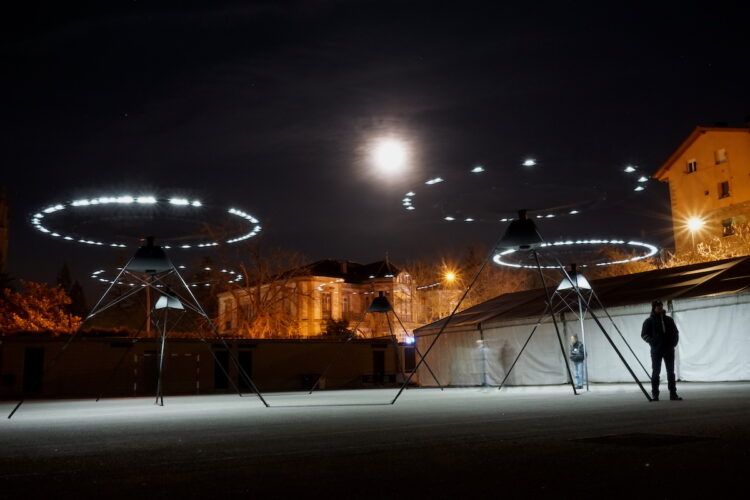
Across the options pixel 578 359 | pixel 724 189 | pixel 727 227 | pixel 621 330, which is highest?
pixel 724 189

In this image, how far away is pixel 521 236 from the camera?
42.8 feet

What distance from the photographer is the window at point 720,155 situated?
46.0m

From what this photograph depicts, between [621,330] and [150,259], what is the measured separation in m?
14.5

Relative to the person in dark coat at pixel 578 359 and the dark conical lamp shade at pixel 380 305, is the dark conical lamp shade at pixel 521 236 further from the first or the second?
the dark conical lamp shade at pixel 380 305

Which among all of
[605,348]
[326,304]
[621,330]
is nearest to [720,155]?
[605,348]

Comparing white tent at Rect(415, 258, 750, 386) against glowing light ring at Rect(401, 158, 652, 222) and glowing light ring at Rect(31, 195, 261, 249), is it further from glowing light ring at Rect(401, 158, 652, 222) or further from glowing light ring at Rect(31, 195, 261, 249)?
glowing light ring at Rect(31, 195, 261, 249)

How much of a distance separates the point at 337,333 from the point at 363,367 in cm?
1802

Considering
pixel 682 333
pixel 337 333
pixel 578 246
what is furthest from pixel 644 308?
pixel 337 333

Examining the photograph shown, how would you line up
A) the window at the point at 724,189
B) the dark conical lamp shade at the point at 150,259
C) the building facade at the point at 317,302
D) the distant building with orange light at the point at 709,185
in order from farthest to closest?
1. the building facade at the point at 317,302
2. the window at the point at 724,189
3. the distant building with orange light at the point at 709,185
4. the dark conical lamp shade at the point at 150,259

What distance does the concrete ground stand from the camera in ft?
12.0

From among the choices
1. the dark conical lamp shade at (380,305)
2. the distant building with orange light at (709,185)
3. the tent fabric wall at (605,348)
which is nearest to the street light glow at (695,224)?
the distant building with orange light at (709,185)

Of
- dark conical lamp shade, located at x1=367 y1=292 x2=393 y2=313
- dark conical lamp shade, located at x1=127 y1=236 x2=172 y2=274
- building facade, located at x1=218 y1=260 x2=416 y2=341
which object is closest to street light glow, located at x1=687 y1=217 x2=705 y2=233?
building facade, located at x1=218 y1=260 x2=416 y2=341

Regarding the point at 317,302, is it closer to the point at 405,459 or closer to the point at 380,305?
the point at 380,305

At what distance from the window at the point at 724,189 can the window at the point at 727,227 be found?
1.97 meters
